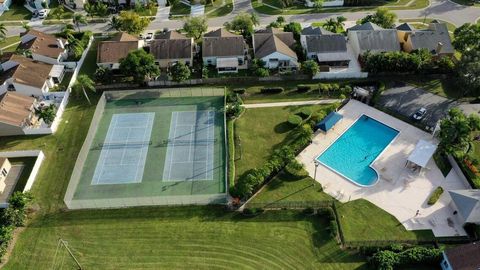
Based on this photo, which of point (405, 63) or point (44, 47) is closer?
point (405, 63)

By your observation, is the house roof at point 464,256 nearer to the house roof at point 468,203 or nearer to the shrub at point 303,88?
the house roof at point 468,203

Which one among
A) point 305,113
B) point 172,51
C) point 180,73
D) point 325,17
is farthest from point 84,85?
point 325,17

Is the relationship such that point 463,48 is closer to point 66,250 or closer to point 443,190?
point 443,190

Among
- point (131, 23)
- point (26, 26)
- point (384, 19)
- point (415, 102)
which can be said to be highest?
point (384, 19)

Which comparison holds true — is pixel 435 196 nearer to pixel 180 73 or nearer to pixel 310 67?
pixel 310 67

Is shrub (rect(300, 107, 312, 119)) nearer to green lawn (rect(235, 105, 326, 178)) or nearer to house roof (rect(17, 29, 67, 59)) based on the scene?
green lawn (rect(235, 105, 326, 178))

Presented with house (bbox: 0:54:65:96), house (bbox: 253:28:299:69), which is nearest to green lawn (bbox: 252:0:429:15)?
house (bbox: 253:28:299:69)
